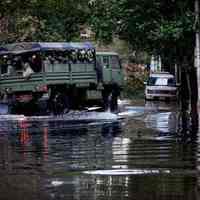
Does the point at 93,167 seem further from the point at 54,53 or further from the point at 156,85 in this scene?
the point at 156,85

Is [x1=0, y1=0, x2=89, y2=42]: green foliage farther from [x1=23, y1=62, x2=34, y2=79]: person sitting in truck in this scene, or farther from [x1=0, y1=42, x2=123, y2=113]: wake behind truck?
[x1=23, y1=62, x2=34, y2=79]: person sitting in truck

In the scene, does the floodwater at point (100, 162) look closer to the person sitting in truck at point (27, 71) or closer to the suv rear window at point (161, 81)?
the person sitting in truck at point (27, 71)

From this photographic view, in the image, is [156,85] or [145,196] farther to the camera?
[156,85]

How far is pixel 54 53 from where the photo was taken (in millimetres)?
30453

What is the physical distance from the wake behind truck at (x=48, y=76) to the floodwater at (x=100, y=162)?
6.29 m

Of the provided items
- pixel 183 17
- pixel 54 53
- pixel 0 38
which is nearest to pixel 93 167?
pixel 183 17

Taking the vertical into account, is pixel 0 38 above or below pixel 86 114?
above

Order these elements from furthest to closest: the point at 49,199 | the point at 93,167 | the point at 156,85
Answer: the point at 156,85, the point at 93,167, the point at 49,199

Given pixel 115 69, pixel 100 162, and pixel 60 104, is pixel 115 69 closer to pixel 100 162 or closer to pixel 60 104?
pixel 60 104

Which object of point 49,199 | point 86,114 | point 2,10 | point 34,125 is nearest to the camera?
point 49,199

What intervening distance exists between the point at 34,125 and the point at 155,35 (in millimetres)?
5272

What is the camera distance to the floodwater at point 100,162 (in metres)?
9.99

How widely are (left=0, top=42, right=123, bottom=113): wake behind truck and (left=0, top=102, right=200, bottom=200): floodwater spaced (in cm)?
629

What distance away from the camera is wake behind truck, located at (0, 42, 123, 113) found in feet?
98.5
